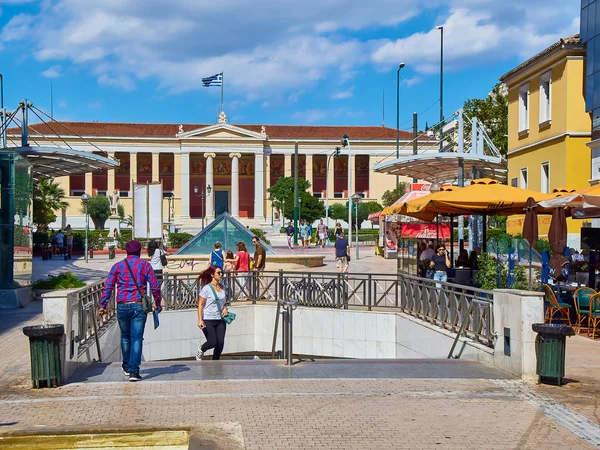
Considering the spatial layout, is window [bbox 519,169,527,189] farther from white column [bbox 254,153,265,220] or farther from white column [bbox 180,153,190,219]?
white column [bbox 180,153,190,219]

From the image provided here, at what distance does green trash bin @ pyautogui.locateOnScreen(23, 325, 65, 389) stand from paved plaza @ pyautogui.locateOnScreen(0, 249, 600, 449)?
156 millimetres

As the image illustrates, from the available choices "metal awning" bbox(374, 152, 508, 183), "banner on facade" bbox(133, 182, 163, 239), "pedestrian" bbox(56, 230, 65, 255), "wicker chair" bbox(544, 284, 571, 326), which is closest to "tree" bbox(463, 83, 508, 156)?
"metal awning" bbox(374, 152, 508, 183)

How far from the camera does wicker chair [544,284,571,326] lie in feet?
45.7

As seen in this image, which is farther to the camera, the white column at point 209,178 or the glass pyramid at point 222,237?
the white column at point 209,178

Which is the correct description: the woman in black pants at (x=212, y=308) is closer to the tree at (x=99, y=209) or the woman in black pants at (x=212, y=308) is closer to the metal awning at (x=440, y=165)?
the metal awning at (x=440, y=165)

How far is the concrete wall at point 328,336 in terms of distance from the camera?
11.8m

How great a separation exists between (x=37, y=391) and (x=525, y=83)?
2930 centimetres

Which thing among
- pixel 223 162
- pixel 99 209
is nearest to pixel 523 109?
pixel 99 209

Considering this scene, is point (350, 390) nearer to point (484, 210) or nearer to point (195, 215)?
point (484, 210)

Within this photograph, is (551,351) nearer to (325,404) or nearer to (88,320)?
(325,404)

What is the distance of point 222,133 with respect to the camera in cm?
9225

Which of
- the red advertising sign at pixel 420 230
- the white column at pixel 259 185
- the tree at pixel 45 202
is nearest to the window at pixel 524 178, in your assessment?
the red advertising sign at pixel 420 230

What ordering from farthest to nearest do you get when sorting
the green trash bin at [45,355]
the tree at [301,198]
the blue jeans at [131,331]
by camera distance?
the tree at [301,198]
the blue jeans at [131,331]
the green trash bin at [45,355]

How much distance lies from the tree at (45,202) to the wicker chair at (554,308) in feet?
131
